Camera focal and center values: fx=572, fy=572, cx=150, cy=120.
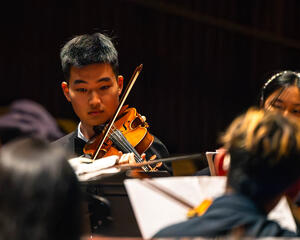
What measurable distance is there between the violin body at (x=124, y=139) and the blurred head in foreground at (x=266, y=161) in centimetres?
83

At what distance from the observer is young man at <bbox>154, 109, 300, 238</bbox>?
1065 millimetres

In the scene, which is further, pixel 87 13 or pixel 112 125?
pixel 87 13

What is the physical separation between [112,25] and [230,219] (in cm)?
259

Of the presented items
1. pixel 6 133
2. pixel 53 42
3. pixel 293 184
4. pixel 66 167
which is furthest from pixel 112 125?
pixel 53 42

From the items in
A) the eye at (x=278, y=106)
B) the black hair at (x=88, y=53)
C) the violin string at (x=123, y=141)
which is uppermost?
the black hair at (x=88, y=53)

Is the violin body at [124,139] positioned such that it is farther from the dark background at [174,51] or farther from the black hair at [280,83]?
the dark background at [174,51]

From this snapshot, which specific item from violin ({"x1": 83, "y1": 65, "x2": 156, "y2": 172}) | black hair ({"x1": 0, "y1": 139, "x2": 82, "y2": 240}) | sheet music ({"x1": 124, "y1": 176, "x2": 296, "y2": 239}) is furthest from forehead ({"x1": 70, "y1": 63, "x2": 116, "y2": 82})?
black hair ({"x1": 0, "y1": 139, "x2": 82, "y2": 240})

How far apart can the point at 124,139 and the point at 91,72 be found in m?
0.26

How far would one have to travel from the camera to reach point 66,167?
35.4 inches

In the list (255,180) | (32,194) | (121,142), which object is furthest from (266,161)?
(121,142)

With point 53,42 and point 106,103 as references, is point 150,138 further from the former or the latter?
point 53,42

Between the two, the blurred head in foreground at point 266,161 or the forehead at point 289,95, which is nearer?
the blurred head in foreground at point 266,161

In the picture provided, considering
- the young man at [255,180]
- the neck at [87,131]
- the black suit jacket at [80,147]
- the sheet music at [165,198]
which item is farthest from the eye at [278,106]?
the young man at [255,180]

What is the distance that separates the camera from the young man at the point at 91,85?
1973 mm
